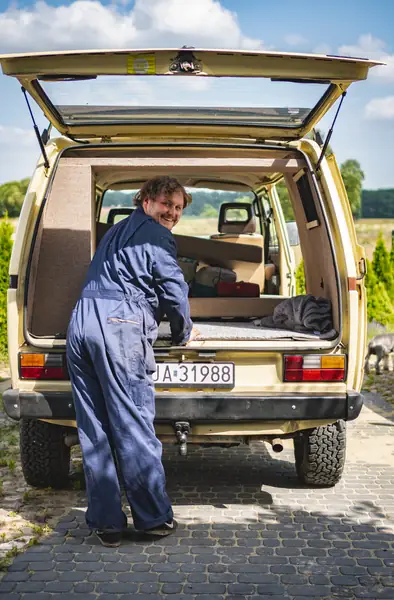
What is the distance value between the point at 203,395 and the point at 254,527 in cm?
76

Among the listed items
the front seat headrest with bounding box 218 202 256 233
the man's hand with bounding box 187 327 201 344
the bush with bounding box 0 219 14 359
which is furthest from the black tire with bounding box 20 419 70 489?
the bush with bounding box 0 219 14 359

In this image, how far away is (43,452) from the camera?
4.94 m

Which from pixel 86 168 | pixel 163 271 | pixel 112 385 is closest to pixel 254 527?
pixel 112 385

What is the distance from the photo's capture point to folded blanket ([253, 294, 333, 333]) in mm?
4934

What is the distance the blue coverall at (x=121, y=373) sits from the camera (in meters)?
4.06

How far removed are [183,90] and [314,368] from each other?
1.73m

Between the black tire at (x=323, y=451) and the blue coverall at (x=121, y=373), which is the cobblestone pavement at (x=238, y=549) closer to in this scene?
the black tire at (x=323, y=451)

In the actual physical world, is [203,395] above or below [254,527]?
above

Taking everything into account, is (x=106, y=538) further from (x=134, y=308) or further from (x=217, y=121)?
(x=217, y=121)

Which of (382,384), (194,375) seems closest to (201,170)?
(194,375)

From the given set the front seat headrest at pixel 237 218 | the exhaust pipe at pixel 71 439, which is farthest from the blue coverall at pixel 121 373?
the front seat headrest at pixel 237 218

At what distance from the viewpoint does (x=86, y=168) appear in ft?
16.4

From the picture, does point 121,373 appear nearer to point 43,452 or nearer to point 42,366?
point 42,366

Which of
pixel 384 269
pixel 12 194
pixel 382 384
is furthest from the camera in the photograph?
pixel 12 194
